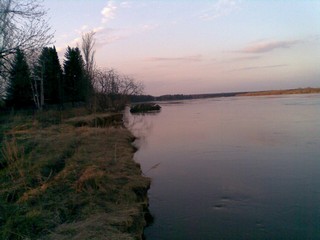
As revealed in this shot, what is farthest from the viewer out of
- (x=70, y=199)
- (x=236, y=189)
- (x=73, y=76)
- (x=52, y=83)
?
(x=73, y=76)

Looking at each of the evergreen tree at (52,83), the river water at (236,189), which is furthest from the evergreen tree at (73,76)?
the river water at (236,189)

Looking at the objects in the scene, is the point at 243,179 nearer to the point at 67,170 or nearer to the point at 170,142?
the point at 67,170

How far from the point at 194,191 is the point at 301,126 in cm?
1203

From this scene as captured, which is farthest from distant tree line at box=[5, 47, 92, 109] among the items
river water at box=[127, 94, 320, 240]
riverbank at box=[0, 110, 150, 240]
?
riverbank at box=[0, 110, 150, 240]

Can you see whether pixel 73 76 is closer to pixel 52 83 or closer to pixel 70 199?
pixel 52 83

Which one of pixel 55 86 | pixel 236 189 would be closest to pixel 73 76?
pixel 55 86

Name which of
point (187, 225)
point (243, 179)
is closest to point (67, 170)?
point (187, 225)

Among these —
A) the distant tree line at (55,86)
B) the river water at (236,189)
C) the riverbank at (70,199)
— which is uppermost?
the distant tree line at (55,86)

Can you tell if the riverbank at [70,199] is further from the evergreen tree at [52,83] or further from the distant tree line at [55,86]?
the evergreen tree at [52,83]

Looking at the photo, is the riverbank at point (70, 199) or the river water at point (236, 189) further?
the river water at point (236, 189)

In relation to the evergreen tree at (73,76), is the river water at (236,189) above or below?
below

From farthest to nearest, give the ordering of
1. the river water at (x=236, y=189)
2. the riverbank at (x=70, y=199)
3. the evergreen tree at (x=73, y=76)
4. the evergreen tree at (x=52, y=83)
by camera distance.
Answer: the evergreen tree at (x=73, y=76), the evergreen tree at (x=52, y=83), the river water at (x=236, y=189), the riverbank at (x=70, y=199)

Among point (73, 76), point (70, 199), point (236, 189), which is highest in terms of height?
point (73, 76)

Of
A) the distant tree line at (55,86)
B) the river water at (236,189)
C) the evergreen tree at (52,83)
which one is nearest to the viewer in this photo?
the river water at (236,189)
